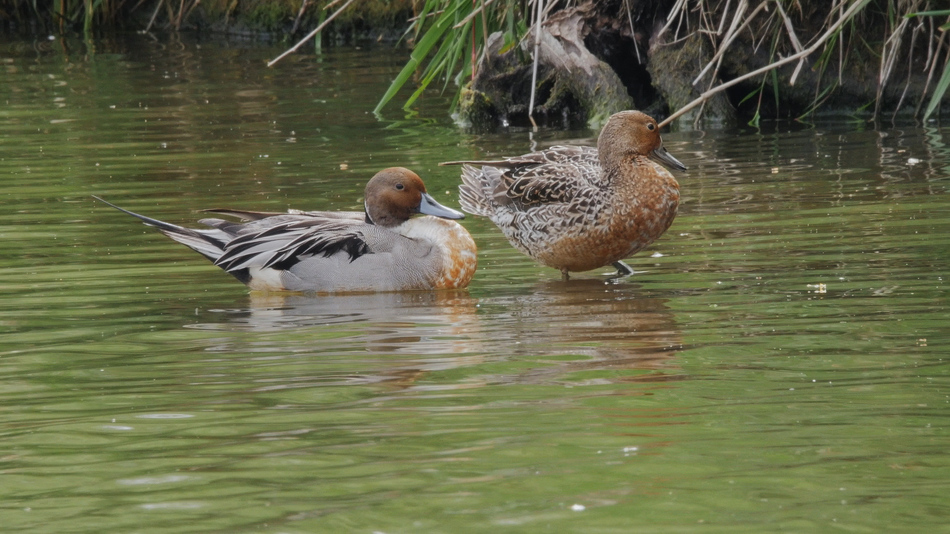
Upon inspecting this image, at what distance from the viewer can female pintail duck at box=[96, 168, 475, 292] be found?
6.05 m

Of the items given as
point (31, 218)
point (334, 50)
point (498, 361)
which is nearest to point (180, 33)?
point (334, 50)

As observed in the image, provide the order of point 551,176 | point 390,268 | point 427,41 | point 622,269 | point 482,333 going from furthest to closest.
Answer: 1. point 427,41
2. point 551,176
3. point 622,269
4. point 390,268
5. point 482,333

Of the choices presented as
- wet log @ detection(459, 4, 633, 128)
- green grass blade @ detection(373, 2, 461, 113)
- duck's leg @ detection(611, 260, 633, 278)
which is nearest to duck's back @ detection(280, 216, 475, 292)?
duck's leg @ detection(611, 260, 633, 278)

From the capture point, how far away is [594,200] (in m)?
6.11

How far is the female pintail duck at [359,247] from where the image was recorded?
6.05 meters

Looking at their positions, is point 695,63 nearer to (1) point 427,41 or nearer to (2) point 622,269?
(1) point 427,41

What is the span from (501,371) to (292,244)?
2.12 meters

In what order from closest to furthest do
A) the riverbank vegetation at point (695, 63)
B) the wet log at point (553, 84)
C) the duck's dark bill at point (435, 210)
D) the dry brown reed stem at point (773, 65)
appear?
the duck's dark bill at point (435, 210) → the dry brown reed stem at point (773, 65) → the riverbank vegetation at point (695, 63) → the wet log at point (553, 84)

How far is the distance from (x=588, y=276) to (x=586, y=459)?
318 centimetres

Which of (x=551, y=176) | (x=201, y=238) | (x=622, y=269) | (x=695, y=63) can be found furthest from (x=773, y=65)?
(x=201, y=238)

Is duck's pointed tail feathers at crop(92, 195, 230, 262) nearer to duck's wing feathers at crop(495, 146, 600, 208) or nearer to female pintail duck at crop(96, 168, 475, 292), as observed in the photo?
female pintail duck at crop(96, 168, 475, 292)

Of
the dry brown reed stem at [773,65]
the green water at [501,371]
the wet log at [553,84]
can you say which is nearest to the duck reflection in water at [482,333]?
the green water at [501,371]

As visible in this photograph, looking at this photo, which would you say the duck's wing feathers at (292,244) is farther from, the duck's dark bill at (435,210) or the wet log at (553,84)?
the wet log at (553,84)

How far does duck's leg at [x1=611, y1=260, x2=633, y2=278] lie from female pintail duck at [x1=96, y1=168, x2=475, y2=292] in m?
0.75
